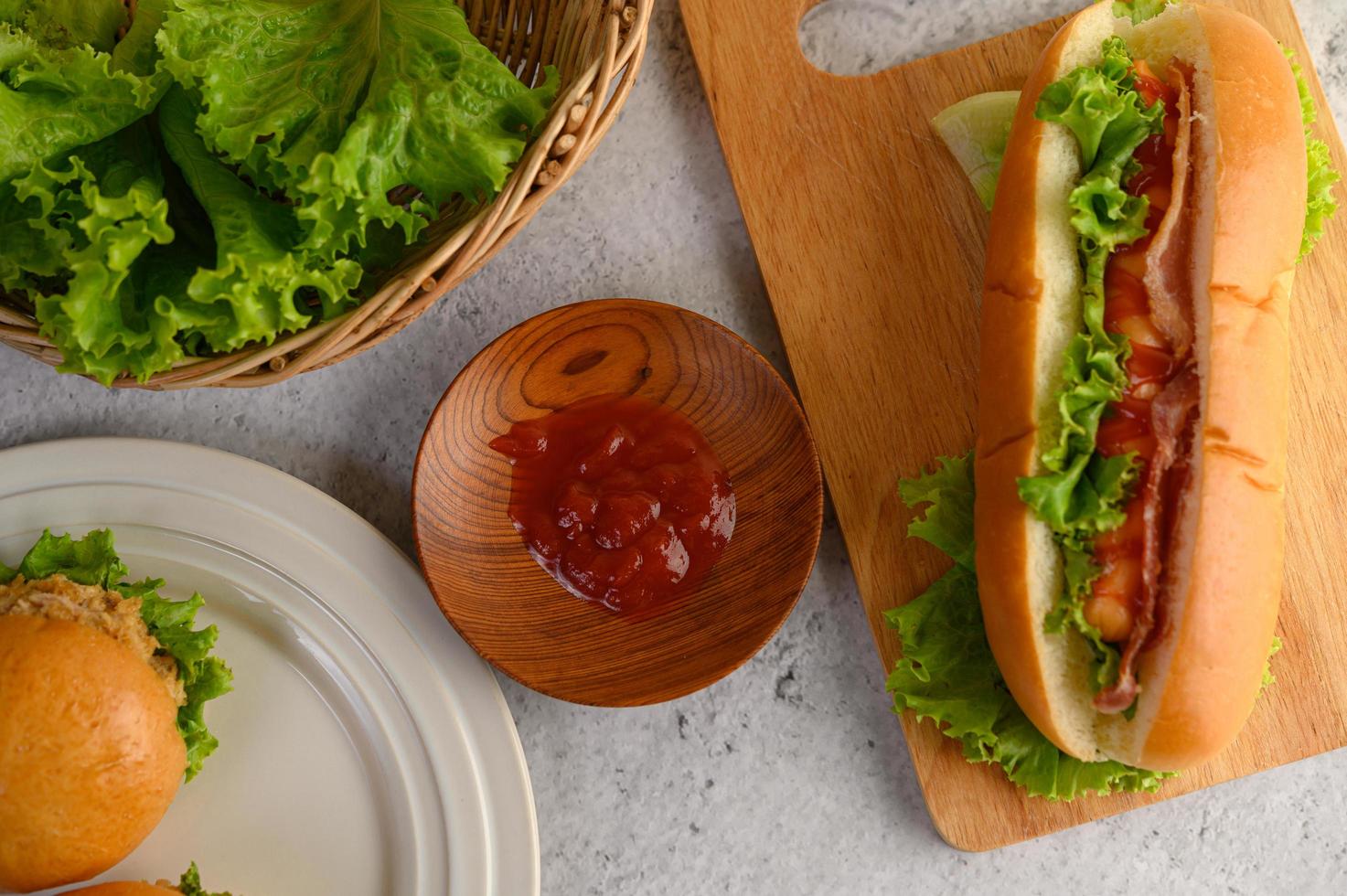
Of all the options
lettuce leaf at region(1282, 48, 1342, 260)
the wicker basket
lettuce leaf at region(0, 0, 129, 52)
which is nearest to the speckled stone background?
the wicker basket

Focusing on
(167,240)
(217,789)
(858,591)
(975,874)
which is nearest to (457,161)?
(167,240)

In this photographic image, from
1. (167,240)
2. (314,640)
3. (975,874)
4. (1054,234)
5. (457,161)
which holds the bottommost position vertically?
(975,874)

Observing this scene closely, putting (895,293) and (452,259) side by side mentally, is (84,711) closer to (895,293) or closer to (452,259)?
(452,259)

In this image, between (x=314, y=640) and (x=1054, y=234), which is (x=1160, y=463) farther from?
(x=314, y=640)

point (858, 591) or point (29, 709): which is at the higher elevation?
point (29, 709)

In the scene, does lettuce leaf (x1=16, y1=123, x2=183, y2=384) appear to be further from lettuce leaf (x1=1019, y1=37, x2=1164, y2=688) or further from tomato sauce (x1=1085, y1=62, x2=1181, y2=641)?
tomato sauce (x1=1085, y1=62, x2=1181, y2=641)

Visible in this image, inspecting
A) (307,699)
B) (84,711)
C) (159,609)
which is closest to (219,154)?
(159,609)
